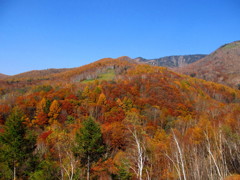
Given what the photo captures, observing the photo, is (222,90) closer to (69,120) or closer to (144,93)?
(144,93)

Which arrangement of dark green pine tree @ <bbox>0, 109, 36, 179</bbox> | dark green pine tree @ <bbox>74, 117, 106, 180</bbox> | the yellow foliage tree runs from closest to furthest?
dark green pine tree @ <bbox>0, 109, 36, 179</bbox>
dark green pine tree @ <bbox>74, 117, 106, 180</bbox>
the yellow foliage tree

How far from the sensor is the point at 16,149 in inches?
736

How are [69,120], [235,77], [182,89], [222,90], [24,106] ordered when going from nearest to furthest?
[69,120] < [24,106] < [182,89] < [222,90] < [235,77]

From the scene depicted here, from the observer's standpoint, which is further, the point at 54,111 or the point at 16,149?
the point at 54,111

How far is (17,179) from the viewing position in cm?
1958

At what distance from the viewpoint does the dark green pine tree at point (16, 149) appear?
61.0ft

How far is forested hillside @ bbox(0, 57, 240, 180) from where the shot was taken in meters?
18.6

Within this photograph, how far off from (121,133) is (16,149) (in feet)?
84.2

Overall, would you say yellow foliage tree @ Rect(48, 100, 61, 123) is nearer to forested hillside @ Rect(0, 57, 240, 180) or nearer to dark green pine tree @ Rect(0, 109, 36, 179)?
forested hillside @ Rect(0, 57, 240, 180)

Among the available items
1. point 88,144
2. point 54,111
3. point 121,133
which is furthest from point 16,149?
point 54,111

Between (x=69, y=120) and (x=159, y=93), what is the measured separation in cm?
5291

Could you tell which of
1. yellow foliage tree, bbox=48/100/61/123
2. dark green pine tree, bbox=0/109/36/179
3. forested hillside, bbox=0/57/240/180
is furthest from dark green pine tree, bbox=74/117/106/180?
yellow foliage tree, bbox=48/100/61/123

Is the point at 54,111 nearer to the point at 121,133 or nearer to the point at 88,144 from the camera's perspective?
the point at 121,133

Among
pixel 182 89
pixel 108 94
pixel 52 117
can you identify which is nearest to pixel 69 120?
pixel 52 117
